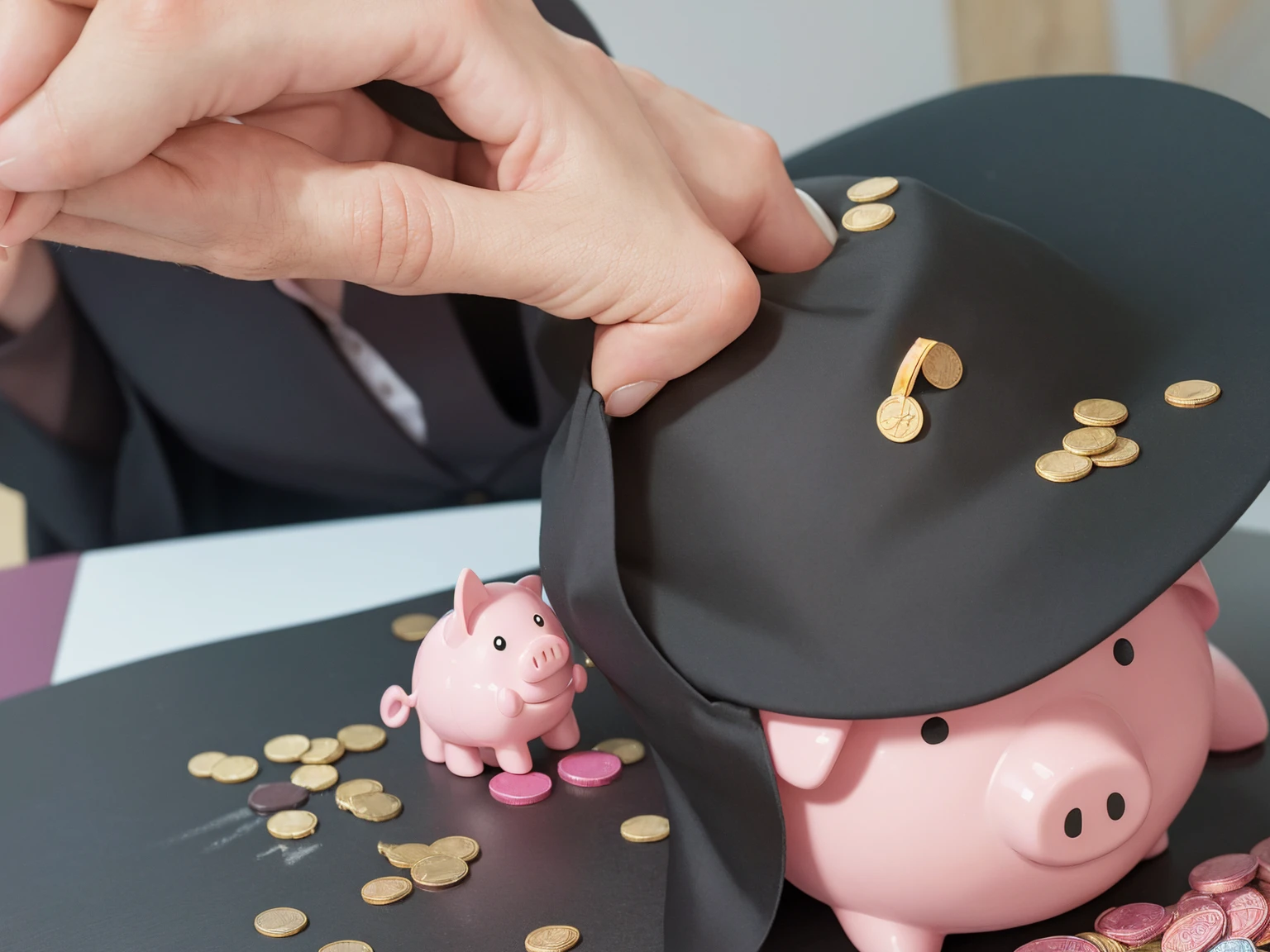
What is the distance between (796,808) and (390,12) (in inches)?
15.0

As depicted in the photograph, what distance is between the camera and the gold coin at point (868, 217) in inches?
24.5

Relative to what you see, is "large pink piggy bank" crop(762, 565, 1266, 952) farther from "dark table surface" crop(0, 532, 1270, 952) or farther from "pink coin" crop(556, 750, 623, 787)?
"pink coin" crop(556, 750, 623, 787)

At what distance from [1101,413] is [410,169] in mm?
321

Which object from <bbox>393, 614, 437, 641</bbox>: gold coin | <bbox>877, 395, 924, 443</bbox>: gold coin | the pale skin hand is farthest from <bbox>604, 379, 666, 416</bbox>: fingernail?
<bbox>393, 614, 437, 641</bbox>: gold coin

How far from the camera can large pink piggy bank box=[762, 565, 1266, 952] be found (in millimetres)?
533

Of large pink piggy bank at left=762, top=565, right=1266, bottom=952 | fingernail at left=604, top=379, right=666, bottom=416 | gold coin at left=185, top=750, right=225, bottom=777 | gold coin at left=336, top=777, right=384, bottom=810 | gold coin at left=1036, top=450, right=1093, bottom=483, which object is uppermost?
gold coin at left=1036, top=450, right=1093, bottom=483

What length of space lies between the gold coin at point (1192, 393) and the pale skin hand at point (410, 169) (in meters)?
0.19

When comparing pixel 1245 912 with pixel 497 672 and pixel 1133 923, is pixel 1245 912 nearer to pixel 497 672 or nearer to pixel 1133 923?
pixel 1133 923

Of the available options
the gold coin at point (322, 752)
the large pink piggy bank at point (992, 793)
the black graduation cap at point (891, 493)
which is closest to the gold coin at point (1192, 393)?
the black graduation cap at point (891, 493)

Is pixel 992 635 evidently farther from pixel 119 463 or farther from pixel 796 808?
pixel 119 463

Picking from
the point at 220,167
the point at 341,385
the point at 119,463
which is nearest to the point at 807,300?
the point at 220,167

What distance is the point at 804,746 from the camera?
1.75ft

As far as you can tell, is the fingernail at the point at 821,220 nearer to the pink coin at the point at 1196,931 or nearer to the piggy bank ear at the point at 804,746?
the piggy bank ear at the point at 804,746

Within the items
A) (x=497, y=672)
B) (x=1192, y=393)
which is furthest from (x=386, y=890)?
(x=1192, y=393)
